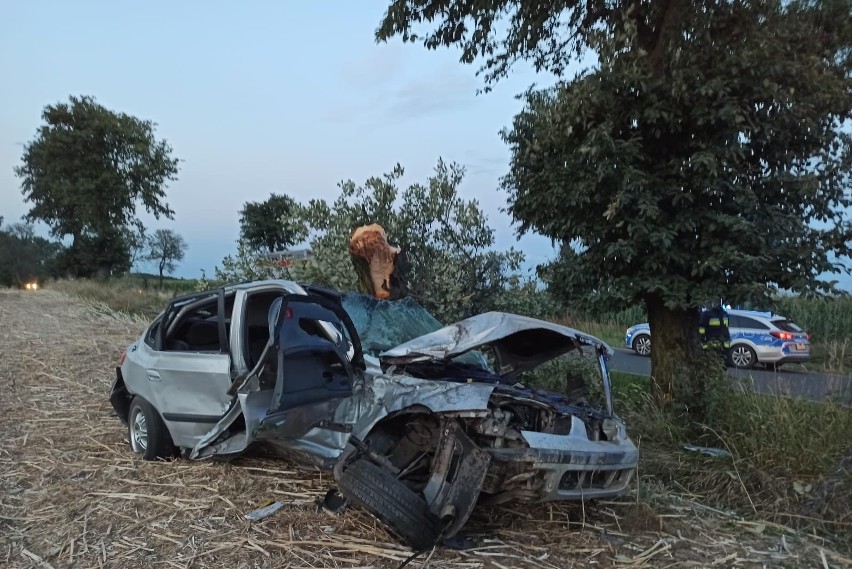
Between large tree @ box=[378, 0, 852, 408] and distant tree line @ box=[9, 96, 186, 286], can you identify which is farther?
distant tree line @ box=[9, 96, 186, 286]

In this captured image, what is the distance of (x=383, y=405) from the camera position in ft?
15.2

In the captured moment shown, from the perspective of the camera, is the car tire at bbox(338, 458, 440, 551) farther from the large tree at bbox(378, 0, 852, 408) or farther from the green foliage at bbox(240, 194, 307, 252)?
the green foliage at bbox(240, 194, 307, 252)

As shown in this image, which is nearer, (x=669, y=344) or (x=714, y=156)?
(x=714, y=156)

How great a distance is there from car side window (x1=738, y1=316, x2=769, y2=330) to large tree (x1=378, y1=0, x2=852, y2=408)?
37.6ft

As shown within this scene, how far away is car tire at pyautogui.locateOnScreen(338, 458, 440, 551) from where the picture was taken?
404cm

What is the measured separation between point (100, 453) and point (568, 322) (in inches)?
374

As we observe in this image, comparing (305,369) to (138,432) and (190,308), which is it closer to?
(190,308)

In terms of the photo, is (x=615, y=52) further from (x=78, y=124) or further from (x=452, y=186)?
(x=78, y=124)

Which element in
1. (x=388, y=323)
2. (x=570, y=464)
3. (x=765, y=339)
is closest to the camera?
(x=570, y=464)

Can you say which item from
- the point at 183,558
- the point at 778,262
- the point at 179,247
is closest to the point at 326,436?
the point at 183,558

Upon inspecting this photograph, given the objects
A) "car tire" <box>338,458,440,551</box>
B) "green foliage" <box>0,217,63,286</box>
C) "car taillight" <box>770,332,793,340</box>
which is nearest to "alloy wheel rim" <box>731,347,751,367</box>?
"car taillight" <box>770,332,793,340</box>

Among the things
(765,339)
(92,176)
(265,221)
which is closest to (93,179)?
(92,176)

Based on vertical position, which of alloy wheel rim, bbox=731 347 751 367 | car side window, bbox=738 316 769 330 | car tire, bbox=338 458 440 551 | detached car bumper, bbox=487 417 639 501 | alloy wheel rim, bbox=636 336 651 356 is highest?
car side window, bbox=738 316 769 330

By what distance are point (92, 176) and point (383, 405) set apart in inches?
1542
